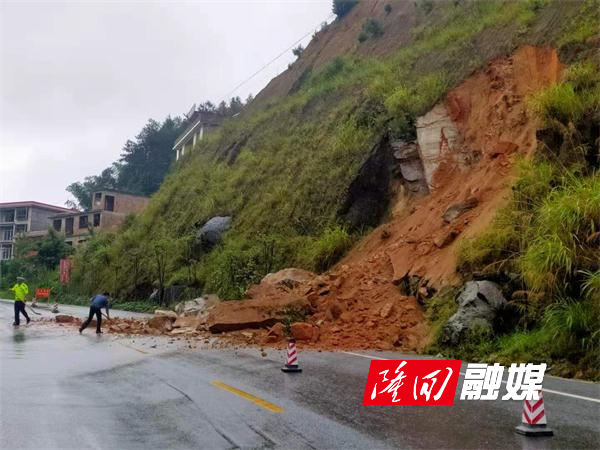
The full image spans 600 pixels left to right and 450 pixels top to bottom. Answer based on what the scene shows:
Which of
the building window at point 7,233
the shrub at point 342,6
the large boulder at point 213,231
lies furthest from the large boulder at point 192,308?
the building window at point 7,233

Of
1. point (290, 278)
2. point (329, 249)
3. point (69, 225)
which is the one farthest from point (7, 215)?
point (290, 278)

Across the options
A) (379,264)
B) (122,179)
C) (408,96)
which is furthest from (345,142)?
(122,179)

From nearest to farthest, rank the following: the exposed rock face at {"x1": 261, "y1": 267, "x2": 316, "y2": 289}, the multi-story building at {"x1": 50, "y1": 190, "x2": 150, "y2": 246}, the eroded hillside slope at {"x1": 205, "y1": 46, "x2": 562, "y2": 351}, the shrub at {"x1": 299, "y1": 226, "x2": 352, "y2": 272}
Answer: the eroded hillside slope at {"x1": 205, "y1": 46, "x2": 562, "y2": 351} < the exposed rock face at {"x1": 261, "y1": 267, "x2": 316, "y2": 289} < the shrub at {"x1": 299, "y1": 226, "x2": 352, "y2": 272} < the multi-story building at {"x1": 50, "y1": 190, "x2": 150, "y2": 246}

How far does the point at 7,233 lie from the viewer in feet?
270

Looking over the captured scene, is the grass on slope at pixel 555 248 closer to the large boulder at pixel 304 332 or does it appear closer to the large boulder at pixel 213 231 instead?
the large boulder at pixel 304 332

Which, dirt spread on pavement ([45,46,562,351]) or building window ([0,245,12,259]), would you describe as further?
building window ([0,245,12,259])

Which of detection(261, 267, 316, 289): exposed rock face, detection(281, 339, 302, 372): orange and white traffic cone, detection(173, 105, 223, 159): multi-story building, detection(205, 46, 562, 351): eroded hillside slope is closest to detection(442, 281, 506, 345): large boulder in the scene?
detection(205, 46, 562, 351): eroded hillside slope

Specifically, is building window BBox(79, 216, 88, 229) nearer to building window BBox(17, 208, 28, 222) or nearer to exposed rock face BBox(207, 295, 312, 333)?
building window BBox(17, 208, 28, 222)

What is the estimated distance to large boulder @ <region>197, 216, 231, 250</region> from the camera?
31125 millimetres

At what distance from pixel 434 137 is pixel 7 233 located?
74.7 meters

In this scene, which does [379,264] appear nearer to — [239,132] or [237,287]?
[237,287]

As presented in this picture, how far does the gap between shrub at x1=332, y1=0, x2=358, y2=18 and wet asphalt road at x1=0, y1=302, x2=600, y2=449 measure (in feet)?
138
